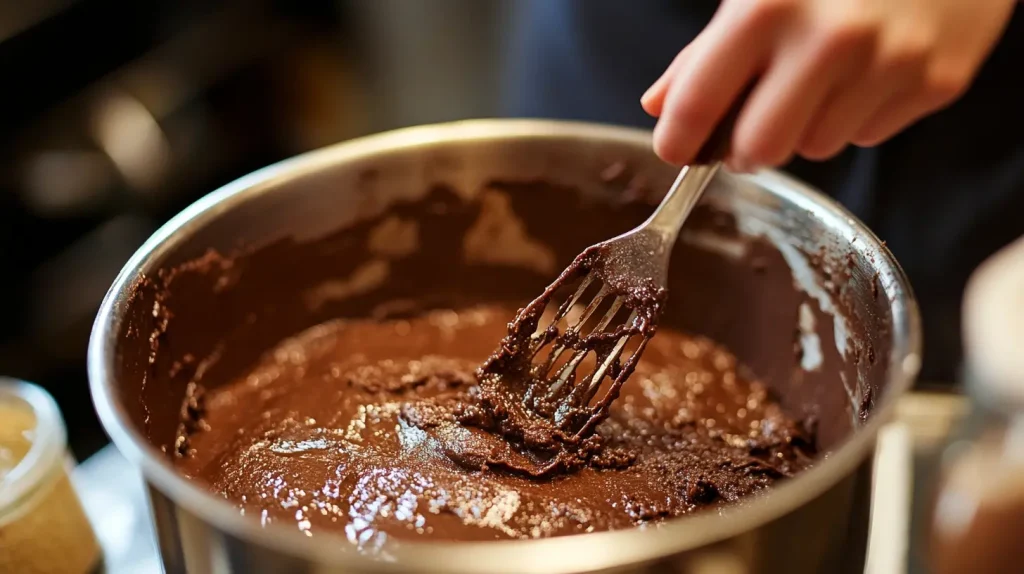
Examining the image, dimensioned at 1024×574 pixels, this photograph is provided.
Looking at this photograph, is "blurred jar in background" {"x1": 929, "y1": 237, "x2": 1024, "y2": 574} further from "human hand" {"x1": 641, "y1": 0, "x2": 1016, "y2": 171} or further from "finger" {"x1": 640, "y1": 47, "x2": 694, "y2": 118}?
"finger" {"x1": 640, "y1": 47, "x2": 694, "y2": 118}

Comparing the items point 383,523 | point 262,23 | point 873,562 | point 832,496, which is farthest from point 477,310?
point 262,23

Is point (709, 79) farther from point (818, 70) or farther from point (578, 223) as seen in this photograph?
point (578, 223)

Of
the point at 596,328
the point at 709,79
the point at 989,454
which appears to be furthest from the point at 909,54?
the point at 989,454

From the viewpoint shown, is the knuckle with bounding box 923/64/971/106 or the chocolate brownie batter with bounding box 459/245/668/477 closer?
the knuckle with bounding box 923/64/971/106

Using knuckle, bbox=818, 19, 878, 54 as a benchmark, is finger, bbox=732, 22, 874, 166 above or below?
below

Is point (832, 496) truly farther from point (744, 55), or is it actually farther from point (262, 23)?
point (262, 23)

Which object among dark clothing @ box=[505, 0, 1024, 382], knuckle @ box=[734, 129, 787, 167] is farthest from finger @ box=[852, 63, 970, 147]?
dark clothing @ box=[505, 0, 1024, 382]

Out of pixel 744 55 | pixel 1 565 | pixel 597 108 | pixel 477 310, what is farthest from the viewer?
pixel 597 108

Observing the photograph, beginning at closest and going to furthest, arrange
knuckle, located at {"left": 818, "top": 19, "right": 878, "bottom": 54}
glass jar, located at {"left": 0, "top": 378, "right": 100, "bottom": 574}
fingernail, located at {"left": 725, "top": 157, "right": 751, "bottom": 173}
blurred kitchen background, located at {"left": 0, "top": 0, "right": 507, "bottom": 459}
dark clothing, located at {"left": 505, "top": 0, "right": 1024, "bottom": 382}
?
knuckle, located at {"left": 818, "top": 19, "right": 878, "bottom": 54}
fingernail, located at {"left": 725, "top": 157, "right": 751, "bottom": 173}
glass jar, located at {"left": 0, "top": 378, "right": 100, "bottom": 574}
dark clothing, located at {"left": 505, "top": 0, "right": 1024, "bottom": 382}
blurred kitchen background, located at {"left": 0, "top": 0, "right": 507, "bottom": 459}
